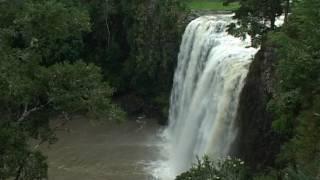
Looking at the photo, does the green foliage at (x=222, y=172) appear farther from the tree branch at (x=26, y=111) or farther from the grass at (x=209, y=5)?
the grass at (x=209, y=5)

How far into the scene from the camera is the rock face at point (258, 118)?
1536 centimetres

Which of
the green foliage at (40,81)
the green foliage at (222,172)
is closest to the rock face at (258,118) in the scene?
the green foliage at (222,172)

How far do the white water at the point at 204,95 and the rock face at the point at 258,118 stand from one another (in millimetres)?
970

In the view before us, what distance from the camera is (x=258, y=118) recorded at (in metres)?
16.1

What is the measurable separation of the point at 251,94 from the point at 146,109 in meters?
14.6

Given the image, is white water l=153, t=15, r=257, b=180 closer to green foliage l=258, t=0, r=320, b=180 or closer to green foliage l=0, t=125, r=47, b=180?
green foliage l=258, t=0, r=320, b=180

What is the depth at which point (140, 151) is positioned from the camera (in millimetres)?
26047

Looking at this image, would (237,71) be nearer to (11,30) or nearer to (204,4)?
(11,30)

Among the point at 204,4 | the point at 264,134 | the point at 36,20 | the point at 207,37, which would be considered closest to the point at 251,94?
the point at 264,134

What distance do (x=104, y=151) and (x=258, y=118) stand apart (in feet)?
37.5

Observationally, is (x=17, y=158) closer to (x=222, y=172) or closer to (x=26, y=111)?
(x=26, y=111)

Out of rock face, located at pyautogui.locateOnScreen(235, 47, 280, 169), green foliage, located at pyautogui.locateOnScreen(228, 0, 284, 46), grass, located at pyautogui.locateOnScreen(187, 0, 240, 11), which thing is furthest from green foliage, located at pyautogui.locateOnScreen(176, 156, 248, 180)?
grass, located at pyautogui.locateOnScreen(187, 0, 240, 11)

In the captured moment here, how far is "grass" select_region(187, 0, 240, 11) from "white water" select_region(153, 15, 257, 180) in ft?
13.0

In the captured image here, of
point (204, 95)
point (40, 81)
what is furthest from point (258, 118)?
point (204, 95)
